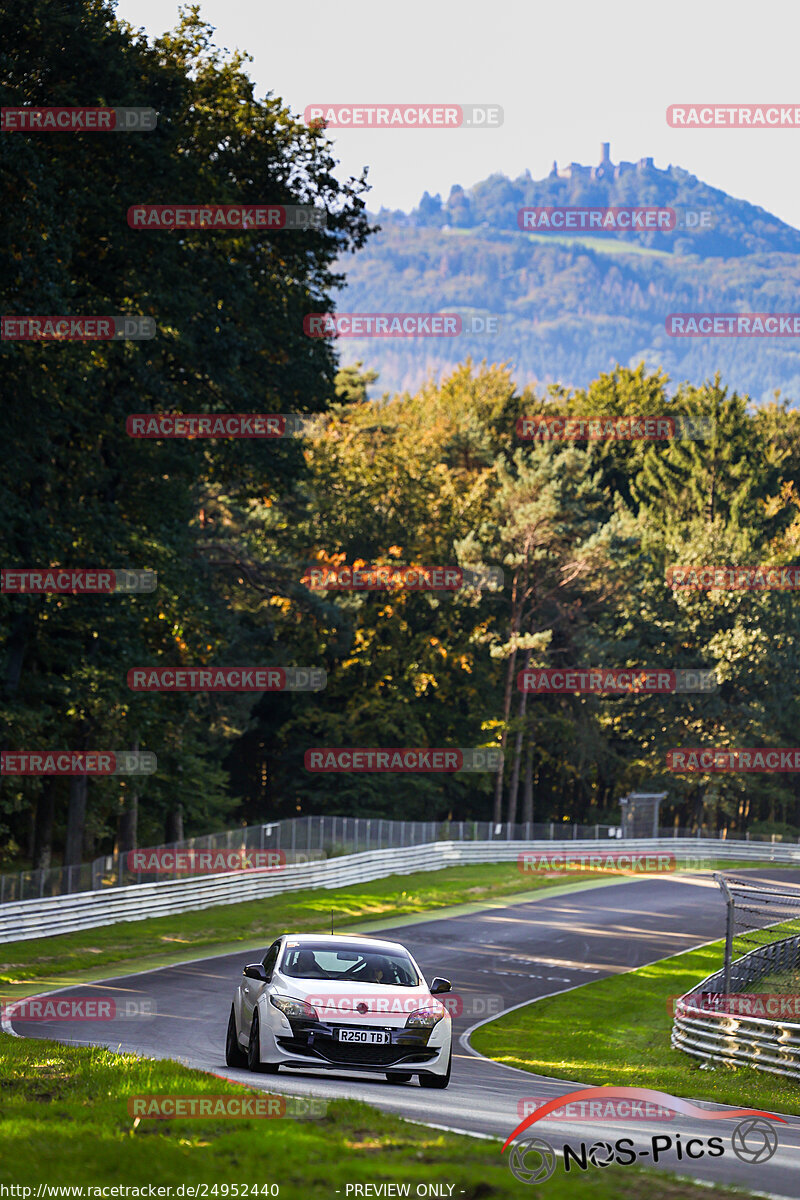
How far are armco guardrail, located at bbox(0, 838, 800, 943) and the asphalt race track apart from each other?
10.6 feet

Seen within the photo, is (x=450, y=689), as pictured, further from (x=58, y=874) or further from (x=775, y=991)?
(x=775, y=991)

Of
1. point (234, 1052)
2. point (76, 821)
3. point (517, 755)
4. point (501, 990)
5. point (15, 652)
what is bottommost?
point (501, 990)

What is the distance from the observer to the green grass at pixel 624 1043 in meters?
16.2

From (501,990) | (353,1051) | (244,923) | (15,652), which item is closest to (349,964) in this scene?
(353,1051)

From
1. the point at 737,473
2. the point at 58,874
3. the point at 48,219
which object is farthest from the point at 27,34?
the point at 737,473

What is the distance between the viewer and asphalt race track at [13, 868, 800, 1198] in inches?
409

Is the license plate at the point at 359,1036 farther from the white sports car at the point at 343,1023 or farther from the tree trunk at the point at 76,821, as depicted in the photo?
the tree trunk at the point at 76,821

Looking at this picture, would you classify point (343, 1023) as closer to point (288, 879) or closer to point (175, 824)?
point (288, 879)

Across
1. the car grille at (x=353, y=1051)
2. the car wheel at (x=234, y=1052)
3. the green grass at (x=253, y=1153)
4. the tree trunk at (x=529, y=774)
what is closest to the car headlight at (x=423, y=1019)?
the car grille at (x=353, y=1051)

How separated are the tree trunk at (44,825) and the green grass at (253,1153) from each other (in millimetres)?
30617

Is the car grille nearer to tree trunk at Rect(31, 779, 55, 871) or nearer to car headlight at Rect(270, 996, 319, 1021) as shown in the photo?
car headlight at Rect(270, 996, 319, 1021)

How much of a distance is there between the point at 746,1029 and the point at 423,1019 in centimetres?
748

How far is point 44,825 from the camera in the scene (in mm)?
40531

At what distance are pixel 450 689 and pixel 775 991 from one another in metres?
49.4
